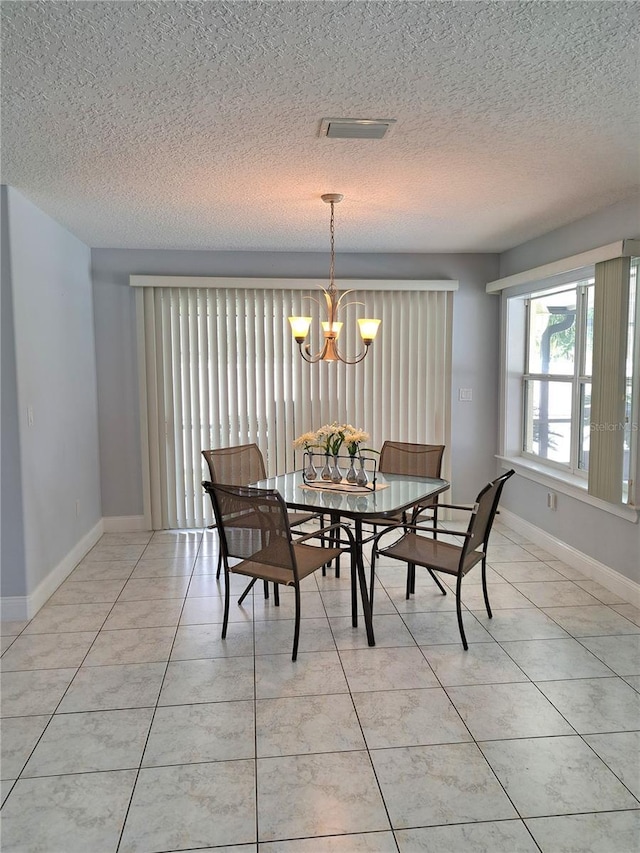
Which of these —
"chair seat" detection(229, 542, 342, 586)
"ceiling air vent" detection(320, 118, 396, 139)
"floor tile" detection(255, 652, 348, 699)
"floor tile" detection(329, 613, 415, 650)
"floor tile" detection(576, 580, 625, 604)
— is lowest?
"floor tile" detection(255, 652, 348, 699)

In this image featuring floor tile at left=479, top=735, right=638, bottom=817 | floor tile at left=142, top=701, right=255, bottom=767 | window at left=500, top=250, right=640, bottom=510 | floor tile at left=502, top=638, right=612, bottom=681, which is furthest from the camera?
window at left=500, top=250, right=640, bottom=510

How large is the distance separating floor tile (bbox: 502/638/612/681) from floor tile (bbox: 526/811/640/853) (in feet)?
2.72

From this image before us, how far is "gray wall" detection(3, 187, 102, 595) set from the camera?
3348mm

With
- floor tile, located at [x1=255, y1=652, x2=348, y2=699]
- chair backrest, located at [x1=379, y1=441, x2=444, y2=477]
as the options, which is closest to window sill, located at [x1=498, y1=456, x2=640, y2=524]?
chair backrest, located at [x1=379, y1=441, x2=444, y2=477]

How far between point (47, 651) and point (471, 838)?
7.21 feet

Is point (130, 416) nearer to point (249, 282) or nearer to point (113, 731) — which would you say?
point (249, 282)

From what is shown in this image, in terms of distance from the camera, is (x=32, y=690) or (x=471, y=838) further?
(x=32, y=690)

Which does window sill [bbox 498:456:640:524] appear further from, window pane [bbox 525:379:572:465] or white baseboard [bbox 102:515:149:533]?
white baseboard [bbox 102:515:149:533]

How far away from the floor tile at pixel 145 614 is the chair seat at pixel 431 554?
1283mm

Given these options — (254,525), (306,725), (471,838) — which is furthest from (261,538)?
(471,838)

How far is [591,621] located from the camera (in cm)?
329

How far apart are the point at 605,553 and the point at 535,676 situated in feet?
4.61

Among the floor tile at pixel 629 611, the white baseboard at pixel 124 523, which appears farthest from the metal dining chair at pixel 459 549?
the white baseboard at pixel 124 523

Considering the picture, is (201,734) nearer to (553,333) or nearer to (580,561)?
(580,561)
